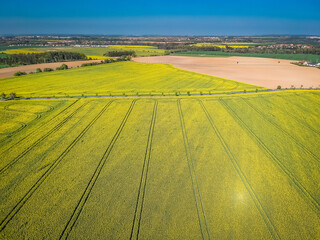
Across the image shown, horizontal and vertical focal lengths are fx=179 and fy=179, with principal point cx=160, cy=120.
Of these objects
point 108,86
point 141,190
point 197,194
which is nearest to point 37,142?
point 141,190

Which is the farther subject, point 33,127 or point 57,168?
point 33,127

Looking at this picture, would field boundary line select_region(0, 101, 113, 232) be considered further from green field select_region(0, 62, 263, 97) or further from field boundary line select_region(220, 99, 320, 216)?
field boundary line select_region(220, 99, 320, 216)

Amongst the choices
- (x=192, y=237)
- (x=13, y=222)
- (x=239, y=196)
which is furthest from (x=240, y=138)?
(x=13, y=222)

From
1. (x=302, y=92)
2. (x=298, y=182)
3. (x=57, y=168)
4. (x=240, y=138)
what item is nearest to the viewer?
(x=298, y=182)

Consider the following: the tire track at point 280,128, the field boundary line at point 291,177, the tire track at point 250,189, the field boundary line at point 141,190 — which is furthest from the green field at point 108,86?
the field boundary line at point 141,190

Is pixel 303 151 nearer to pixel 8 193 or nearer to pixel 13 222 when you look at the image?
pixel 13 222
